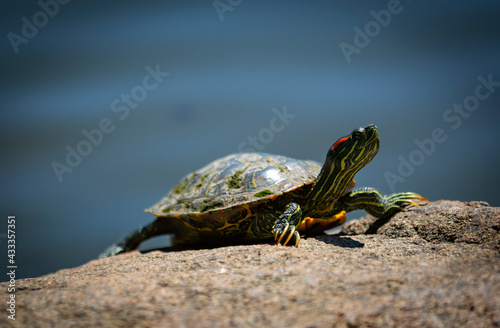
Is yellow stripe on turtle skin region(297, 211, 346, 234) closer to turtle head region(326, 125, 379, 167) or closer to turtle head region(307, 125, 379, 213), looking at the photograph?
turtle head region(307, 125, 379, 213)

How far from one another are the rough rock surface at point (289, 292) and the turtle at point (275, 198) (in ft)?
2.72

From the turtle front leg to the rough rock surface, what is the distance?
33 centimetres

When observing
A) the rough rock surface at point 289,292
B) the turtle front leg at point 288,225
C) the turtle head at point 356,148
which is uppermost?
the turtle head at point 356,148

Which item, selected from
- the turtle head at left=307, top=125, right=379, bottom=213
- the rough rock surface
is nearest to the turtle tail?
the rough rock surface

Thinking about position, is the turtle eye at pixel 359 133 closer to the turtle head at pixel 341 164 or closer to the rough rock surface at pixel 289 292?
the turtle head at pixel 341 164

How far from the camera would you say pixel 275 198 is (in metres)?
3.44

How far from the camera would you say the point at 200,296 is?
174cm

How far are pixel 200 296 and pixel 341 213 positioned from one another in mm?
2417

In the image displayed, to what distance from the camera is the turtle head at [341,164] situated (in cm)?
316

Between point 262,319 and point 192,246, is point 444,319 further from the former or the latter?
point 192,246

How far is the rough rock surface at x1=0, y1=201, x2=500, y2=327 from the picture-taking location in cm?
149

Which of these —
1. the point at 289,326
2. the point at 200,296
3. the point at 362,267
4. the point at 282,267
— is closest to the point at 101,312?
the point at 200,296

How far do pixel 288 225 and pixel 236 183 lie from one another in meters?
0.88

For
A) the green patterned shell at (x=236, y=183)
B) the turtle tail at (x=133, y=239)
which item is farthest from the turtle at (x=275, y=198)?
the turtle tail at (x=133, y=239)
